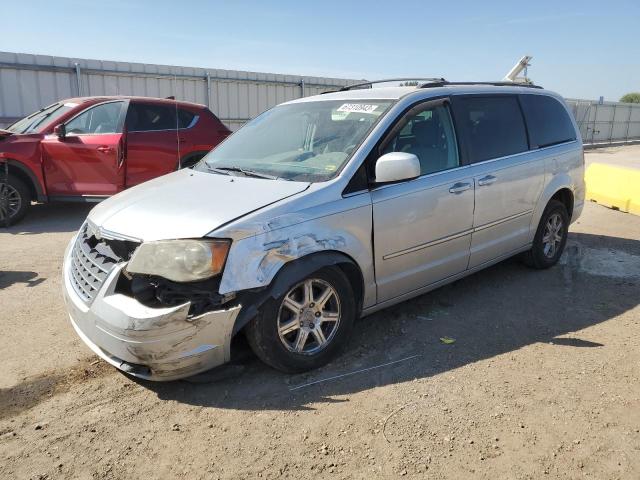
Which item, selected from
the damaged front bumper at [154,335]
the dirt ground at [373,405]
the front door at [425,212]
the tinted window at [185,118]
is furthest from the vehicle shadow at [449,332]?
the tinted window at [185,118]

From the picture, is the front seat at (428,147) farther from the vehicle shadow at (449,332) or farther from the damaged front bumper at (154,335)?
the damaged front bumper at (154,335)

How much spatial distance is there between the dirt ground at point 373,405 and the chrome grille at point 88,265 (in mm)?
606

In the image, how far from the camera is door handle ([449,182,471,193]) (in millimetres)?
4145

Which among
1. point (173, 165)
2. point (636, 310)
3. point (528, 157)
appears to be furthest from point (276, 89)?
point (636, 310)

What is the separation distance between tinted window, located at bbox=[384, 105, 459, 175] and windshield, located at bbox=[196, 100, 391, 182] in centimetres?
23

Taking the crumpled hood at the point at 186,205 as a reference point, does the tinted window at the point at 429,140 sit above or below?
above

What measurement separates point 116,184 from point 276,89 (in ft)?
28.7

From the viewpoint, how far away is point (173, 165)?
844 centimetres

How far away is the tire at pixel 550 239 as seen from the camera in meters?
5.40

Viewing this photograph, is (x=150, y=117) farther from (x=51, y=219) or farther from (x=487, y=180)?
(x=487, y=180)

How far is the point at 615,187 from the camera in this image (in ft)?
30.7

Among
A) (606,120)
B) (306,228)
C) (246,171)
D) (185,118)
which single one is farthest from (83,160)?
(606,120)

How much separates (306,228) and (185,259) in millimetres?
Result: 750

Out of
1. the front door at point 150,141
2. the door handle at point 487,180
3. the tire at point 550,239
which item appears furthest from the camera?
the front door at point 150,141
